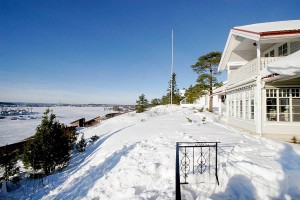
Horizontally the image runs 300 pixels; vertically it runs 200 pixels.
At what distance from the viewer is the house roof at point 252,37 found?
1104cm

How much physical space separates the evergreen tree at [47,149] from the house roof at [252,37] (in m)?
13.8

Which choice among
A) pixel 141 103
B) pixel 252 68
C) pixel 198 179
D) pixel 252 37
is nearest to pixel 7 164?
pixel 198 179

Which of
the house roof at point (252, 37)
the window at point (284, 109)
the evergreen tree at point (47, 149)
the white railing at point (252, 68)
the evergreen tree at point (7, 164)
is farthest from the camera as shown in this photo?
the evergreen tree at point (47, 149)

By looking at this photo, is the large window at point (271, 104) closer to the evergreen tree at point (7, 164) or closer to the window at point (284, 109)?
the window at point (284, 109)

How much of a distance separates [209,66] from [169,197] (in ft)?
91.8

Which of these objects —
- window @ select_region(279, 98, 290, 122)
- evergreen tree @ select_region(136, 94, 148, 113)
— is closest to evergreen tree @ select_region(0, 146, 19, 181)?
window @ select_region(279, 98, 290, 122)

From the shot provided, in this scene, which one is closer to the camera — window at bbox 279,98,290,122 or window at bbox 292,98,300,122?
window at bbox 292,98,300,122

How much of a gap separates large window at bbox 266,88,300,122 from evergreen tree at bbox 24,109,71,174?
12777 millimetres

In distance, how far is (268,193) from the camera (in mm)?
4422

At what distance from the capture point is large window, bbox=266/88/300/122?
35.1ft

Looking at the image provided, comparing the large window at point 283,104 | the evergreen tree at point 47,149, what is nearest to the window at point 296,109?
the large window at point 283,104

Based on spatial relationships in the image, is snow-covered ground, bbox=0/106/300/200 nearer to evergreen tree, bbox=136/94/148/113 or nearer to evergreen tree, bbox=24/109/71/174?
evergreen tree, bbox=24/109/71/174

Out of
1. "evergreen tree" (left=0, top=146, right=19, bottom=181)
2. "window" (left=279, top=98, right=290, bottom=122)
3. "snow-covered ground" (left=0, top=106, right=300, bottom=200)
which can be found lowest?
"evergreen tree" (left=0, top=146, right=19, bottom=181)

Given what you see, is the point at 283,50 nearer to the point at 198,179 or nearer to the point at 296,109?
the point at 296,109
